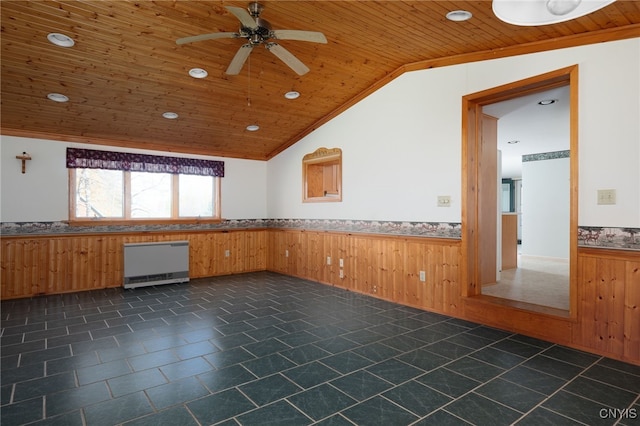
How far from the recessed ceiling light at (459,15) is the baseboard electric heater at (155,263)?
5.21 metres

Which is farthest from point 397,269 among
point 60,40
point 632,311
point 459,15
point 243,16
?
point 60,40

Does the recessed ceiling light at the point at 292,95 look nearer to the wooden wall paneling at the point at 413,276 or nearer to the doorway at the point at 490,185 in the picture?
the doorway at the point at 490,185

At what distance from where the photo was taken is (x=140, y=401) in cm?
230

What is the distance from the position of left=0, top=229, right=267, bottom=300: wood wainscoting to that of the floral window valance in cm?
110

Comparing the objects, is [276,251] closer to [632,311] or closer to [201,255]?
[201,255]

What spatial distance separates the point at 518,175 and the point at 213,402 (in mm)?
12652

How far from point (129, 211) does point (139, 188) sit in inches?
16.8

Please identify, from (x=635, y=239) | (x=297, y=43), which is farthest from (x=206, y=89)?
(x=635, y=239)

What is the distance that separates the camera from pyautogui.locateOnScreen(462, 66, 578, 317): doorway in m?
3.21

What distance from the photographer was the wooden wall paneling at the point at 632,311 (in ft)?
9.40

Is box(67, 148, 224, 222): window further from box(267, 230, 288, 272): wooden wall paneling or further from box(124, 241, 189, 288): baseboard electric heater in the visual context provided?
box(267, 230, 288, 272): wooden wall paneling

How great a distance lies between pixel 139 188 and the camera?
20.2 ft

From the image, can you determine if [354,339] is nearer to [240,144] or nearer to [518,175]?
[240,144]

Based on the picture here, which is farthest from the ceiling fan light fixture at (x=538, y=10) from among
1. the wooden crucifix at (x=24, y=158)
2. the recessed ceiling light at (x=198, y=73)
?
the wooden crucifix at (x=24, y=158)
